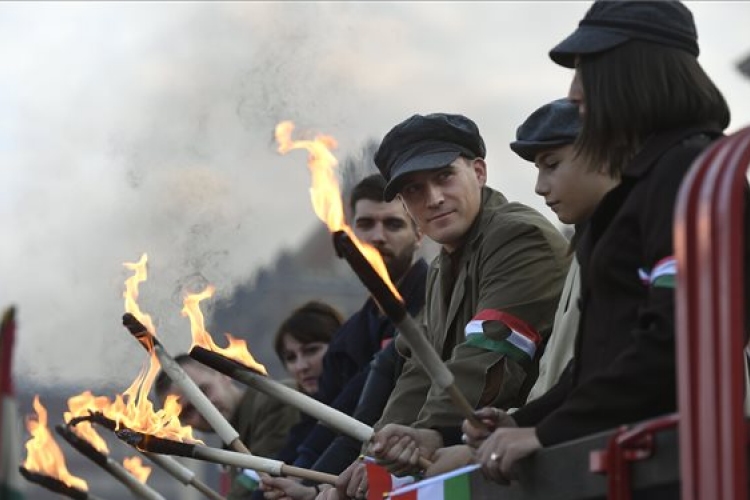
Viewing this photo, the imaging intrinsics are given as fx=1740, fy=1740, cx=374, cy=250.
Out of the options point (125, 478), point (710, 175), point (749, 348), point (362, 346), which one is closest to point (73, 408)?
point (125, 478)

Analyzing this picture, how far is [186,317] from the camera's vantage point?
6.86m

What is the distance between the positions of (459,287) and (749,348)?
1.56 meters

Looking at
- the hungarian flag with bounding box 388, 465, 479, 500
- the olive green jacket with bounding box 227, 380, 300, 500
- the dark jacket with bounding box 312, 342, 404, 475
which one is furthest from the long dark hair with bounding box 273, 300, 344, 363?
the hungarian flag with bounding box 388, 465, 479, 500

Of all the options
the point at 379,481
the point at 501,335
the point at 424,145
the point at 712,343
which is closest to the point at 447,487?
the point at 379,481

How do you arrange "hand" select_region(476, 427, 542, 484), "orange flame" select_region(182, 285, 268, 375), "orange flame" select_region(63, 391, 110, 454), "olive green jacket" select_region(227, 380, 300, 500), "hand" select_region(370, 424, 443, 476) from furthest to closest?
"olive green jacket" select_region(227, 380, 300, 500) → "orange flame" select_region(63, 391, 110, 454) → "orange flame" select_region(182, 285, 268, 375) → "hand" select_region(370, 424, 443, 476) → "hand" select_region(476, 427, 542, 484)

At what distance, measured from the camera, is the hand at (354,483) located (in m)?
5.24

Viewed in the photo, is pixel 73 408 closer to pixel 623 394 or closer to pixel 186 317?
pixel 186 317

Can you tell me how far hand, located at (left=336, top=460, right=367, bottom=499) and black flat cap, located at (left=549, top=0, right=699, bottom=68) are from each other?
5.87 ft

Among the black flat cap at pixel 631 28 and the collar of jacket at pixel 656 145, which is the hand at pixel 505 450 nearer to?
the collar of jacket at pixel 656 145

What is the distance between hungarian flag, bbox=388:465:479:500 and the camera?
3.79 metres

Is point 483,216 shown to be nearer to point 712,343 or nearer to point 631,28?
point 631,28

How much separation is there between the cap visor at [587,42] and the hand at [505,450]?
0.86 m

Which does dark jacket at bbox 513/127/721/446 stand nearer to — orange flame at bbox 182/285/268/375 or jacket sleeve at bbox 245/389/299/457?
orange flame at bbox 182/285/268/375

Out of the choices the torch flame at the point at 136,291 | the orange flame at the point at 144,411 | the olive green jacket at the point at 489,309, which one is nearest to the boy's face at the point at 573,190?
the olive green jacket at the point at 489,309
